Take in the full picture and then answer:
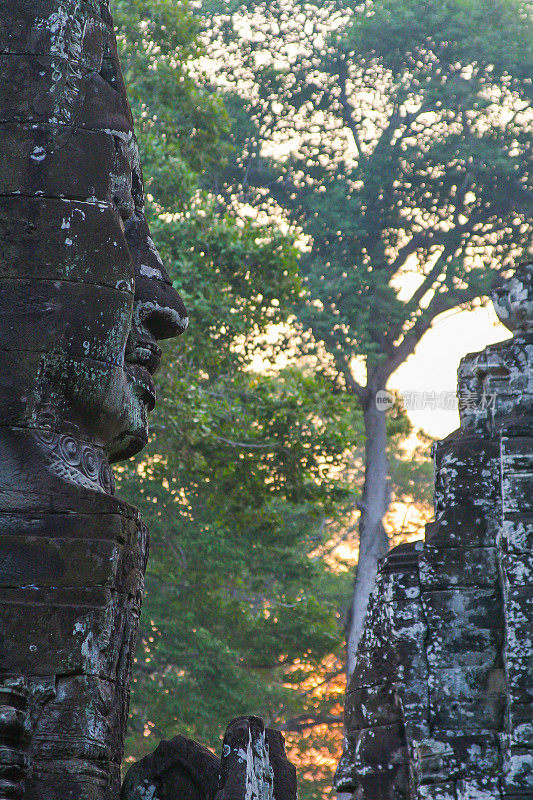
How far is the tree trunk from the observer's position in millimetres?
17219

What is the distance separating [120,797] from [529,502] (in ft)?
7.82

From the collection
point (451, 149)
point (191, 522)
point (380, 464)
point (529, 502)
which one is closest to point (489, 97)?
point (451, 149)

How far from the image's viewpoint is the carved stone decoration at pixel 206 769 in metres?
2.90

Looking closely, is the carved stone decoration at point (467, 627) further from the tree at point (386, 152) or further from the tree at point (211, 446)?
the tree at point (386, 152)

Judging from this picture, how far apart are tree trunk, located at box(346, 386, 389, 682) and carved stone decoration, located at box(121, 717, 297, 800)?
546 inches

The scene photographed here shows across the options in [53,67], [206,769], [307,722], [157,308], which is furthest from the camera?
[307,722]

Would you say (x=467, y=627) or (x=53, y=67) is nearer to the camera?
(x=53, y=67)

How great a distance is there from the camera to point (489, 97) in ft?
65.9

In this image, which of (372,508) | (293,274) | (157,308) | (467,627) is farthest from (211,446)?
(157,308)

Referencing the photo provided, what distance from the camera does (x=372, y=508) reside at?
59.5ft

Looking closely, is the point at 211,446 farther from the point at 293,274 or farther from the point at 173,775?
the point at 173,775

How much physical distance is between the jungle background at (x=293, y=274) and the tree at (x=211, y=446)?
38mm

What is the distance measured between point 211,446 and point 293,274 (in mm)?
2614

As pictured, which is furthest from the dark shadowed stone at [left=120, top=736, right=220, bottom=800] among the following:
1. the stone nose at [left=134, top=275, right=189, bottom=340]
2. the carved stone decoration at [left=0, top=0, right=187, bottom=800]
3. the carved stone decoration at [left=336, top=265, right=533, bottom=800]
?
the carved stone decoration at [left=336, top=265, right=533, bottom=800]
